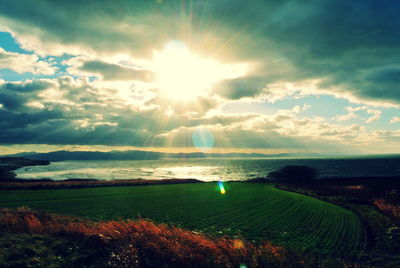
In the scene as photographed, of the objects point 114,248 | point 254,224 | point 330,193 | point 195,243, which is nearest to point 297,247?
point 254,224

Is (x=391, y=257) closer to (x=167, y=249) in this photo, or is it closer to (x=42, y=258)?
(x=167, y=249)

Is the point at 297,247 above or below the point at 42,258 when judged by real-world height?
below

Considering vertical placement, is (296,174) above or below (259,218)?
below

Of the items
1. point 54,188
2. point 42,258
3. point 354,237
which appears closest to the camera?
point 42,258

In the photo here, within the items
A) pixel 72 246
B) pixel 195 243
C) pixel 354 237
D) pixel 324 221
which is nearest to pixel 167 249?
pixel 195 243

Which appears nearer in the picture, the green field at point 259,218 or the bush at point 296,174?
the green field at point 259,218

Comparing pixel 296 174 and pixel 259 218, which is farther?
pixel 296 174

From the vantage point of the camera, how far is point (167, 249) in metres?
9.91

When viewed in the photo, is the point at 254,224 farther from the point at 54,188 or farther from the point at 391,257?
the point at 54,188

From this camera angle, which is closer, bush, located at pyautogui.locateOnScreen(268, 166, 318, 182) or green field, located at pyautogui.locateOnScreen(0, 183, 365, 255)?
green field, located at pyautogui.locateOnScreen(0, 183, 365, 255)

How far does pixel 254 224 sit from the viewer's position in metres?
21.5

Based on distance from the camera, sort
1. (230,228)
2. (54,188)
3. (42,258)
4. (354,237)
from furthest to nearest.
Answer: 1. (54,188)
2. (230,228)
3. (354,237)
4. (42,258)

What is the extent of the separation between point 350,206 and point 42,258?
32876mm

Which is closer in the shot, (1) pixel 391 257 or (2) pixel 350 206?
→ (1) pixel 391 257
